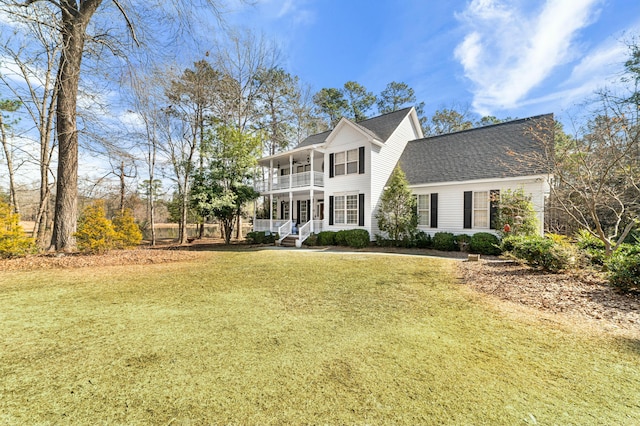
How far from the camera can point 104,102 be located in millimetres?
9359

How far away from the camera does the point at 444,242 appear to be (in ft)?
41.9

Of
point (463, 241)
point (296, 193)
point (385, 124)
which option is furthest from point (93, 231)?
point (385, 124)

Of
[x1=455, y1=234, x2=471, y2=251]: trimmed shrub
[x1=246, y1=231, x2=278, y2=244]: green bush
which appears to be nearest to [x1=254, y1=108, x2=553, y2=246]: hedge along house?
[x1=455, y1=234, x2=471, y2=251]: trimmed shrub

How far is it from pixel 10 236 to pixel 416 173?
658 inches

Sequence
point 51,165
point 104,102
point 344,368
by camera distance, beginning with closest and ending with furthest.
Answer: point 344,368 → point 104,102 → point 51,165

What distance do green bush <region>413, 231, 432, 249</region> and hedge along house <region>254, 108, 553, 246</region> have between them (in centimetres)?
77

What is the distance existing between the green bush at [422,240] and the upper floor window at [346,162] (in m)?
5.00

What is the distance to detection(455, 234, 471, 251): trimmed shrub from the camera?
12.3 m

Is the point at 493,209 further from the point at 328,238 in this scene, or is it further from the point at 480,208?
the point at 328,238

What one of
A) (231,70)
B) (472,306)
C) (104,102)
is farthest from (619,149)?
(231,70)

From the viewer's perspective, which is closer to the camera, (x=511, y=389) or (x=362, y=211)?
(x=511, y=389)

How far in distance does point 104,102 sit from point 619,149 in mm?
15564

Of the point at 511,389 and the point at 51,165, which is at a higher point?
the point at 51,165

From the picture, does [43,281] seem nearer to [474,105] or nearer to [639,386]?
[639,386]
